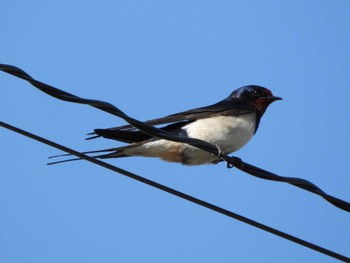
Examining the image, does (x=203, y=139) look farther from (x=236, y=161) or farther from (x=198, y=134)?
(x=236, y=161)

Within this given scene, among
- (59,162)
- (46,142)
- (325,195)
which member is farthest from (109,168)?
(325,195)

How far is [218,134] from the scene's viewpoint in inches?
222

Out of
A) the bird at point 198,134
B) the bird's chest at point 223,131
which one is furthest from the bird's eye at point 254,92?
the bird's chest at point 223,131

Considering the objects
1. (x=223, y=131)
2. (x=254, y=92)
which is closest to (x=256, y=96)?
(x=254, y=92)

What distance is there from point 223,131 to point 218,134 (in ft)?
0.18

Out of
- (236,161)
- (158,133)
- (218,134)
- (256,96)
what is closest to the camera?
(158,133)

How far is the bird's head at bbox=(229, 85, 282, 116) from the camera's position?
6434 millimetres

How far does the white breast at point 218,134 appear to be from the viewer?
5.62 m

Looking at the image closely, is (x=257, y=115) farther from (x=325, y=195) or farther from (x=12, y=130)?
(x=12, y=130)

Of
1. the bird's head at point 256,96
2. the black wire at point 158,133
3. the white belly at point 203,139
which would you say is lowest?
the black wire at point 158,133

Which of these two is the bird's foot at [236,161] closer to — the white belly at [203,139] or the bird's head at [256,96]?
the white belly at [203,139]

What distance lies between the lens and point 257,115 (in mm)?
6242

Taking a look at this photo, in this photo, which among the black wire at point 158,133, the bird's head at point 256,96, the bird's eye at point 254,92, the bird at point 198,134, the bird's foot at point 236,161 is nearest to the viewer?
the black wire at point 158,133

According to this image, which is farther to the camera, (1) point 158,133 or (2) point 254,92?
(2) point 254,92
